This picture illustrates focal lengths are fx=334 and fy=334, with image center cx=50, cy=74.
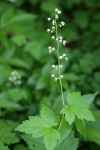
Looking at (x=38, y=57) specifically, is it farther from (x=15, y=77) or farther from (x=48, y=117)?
(x=48, y=117)

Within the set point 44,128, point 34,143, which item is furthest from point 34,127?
point 34,143

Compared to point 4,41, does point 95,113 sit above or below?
below

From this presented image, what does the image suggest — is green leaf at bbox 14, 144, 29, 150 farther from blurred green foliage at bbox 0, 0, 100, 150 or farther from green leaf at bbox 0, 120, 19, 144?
green leaf at bbox 0, 120, 19, 144

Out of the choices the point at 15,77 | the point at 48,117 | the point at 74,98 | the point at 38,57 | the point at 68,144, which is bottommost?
the point at 68,144

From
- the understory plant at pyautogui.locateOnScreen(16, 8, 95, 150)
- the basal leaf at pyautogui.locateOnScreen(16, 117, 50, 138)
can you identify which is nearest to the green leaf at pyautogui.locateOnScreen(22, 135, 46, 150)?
the understory plant at pyautogui.locateOnScreen(16, 8, 95, 150)

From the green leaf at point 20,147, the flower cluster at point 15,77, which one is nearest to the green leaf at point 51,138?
the green leaf at point 20,147

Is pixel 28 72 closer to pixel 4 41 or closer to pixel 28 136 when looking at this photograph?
pixel 4 41

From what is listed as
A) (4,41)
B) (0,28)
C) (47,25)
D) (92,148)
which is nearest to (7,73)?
(4,41)
